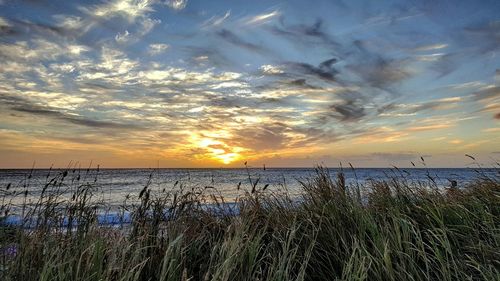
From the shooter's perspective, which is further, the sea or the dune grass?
the sea

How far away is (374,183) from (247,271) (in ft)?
13.1

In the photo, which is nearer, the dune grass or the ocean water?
the dune grass

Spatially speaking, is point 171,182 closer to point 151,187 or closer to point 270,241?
point 270,241

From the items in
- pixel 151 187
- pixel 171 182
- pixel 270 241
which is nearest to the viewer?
pixel 270 241

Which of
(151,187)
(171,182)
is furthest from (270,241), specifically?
(151,187)

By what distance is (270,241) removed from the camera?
17.8 ft

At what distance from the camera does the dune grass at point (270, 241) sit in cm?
391

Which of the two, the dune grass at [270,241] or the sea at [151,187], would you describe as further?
the sea at [151,187]

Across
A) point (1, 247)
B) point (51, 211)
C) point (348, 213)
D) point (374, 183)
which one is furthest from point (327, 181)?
point (1, 247)

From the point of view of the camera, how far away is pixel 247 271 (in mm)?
4176

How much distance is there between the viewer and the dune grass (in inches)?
154

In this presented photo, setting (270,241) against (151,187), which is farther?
(151,187)

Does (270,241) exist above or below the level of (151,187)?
below

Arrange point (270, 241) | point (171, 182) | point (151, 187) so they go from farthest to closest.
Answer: point (151, 187)
point (171, 182)
point (270, 241)
